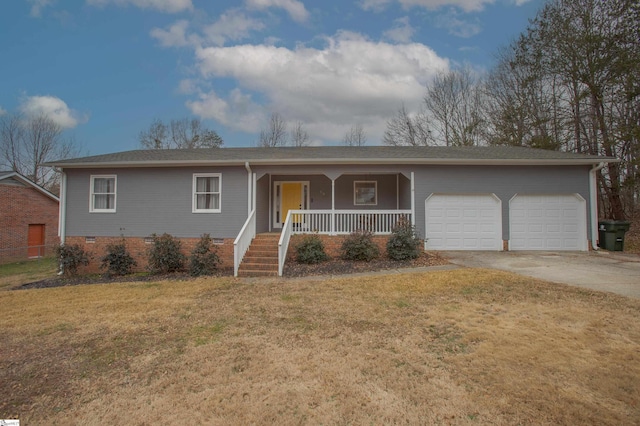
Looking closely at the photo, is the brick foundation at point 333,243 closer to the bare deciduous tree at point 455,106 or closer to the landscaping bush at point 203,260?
the landscaping bush at point 203,260

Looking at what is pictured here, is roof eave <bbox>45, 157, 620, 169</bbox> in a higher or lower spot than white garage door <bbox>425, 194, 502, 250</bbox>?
higher

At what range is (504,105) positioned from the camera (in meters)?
20.0

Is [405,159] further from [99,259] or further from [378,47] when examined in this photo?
[99,259]

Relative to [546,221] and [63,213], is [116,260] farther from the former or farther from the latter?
[546,221]

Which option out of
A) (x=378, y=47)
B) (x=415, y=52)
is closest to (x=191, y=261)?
(x=378, y=47)

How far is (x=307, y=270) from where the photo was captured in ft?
29.4

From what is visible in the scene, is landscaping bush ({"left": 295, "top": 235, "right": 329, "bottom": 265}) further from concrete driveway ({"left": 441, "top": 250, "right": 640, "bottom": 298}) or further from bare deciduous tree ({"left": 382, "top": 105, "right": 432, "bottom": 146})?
bare deciduous tree ({"left": 382, "top": 105, "right": 432, "bottom": 146})

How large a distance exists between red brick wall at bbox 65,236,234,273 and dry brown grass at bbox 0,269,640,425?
466cm

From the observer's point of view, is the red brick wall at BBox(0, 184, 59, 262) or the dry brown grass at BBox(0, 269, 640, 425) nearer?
the dry brown grass at BBox(0, 269, 640, 425)

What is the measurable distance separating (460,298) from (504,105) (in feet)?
62.7

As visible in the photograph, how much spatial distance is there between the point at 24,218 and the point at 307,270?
20556 mm

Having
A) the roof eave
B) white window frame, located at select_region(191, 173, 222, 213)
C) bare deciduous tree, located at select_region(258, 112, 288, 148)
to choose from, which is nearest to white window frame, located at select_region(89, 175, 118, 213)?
the roof eave

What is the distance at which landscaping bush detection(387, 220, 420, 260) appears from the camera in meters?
9.61

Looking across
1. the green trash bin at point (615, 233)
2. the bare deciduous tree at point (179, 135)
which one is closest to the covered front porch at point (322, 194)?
the green trash bin at point (615, 233)
